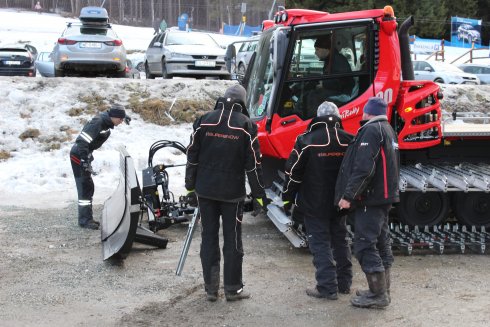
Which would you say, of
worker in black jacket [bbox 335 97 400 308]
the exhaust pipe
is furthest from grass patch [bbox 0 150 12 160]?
worker in black jacket [bbox 335 97 400 308]

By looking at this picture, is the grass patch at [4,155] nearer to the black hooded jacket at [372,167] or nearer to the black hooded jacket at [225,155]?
the black hooded jacket at [225,155]

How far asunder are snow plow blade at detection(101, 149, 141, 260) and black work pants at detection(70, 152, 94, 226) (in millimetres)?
896

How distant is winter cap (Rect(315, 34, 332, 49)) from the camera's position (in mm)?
8039

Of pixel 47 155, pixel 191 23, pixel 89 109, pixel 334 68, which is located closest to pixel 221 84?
pixel 89 109

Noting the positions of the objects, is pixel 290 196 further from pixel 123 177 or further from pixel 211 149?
pixel 123 177

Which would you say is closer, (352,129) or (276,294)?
(276,294)

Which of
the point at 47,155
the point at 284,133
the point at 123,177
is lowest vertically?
the point at 47,155

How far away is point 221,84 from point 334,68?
29.4 feet

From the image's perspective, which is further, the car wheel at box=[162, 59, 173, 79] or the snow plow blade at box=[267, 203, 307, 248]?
the car wheel at box=[162, 59, 173, 79]

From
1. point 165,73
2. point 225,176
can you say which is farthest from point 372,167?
point 165,73

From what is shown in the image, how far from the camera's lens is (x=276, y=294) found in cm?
655

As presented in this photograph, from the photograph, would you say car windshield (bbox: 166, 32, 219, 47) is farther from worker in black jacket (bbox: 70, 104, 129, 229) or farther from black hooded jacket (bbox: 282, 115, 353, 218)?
black hooded jacket (bbox: 282, 115, 353, 218)

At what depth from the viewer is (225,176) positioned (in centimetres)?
618

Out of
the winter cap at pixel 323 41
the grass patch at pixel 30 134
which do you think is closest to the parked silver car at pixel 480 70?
the grass patch at pixel 30 134
